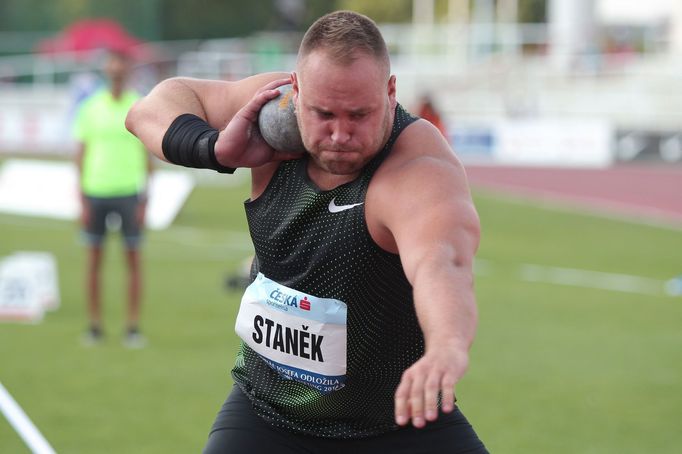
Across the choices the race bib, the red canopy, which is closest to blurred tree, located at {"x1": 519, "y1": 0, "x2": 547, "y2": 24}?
the red canopy

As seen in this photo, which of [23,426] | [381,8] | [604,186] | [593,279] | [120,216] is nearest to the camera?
[23,426]

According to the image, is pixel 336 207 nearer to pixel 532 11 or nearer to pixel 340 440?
pixel 340 440

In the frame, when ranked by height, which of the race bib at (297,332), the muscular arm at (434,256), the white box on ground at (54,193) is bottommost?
the white box on ground at (54,193)

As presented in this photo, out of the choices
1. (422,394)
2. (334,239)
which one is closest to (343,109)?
(334,239)

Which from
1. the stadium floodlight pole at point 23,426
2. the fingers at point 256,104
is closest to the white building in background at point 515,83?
the stadium floodlight pole at point 23,426

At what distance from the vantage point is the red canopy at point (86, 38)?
38.5 meters

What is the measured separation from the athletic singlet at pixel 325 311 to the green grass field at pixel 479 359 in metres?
3.43

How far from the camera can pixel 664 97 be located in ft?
117

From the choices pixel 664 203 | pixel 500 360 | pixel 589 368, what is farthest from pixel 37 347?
pixel 664 203

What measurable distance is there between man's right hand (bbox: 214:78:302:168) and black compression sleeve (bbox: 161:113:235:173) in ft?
0.15

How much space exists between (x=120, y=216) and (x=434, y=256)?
23.7ft

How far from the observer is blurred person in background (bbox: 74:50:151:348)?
9.95 meters

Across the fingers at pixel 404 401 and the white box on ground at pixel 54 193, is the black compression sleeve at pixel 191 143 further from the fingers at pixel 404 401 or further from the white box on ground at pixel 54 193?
the white box on ground at pixel 54 193

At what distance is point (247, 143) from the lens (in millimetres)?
3803
